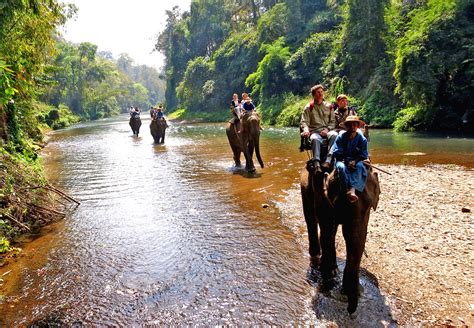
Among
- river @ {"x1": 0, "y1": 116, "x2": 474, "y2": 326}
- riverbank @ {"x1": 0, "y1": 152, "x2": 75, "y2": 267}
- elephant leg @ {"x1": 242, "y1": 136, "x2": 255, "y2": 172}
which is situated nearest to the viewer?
river @ {"x1": 0, "y1": 116, "x2": 474, "y2": 326}

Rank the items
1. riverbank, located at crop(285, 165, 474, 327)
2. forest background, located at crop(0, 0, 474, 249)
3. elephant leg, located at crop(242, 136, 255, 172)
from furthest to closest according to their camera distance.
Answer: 1. elephant leg, located at crop(242, 136, 255, 172)
2. forest background, located at crop(0, 0, 474, 249)
3. riverbank, located at crop(285, 165, 474, 327)

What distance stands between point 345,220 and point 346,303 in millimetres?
1024

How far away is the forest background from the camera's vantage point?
944 cm

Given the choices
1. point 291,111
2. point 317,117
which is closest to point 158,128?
point 291,111

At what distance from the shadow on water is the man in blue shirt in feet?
4.11

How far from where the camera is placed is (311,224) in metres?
5.18

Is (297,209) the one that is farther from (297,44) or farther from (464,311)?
(297,44)

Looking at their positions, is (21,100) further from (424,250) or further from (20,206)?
(424,250)

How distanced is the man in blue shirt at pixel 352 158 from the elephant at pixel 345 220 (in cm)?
11

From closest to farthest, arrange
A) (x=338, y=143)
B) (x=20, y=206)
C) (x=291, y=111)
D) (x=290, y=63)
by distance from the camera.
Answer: (x=338, y=143)
(x=20, y=206)
(x=291, y=111)
(x=290, y=63)

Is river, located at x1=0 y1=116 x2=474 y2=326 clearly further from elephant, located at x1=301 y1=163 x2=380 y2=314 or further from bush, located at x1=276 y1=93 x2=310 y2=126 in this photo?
bush, located at x1=276 y1=93 x2=310 y2=126

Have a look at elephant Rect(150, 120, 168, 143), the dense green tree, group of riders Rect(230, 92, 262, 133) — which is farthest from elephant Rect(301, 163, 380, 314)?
elephant Rect(150, 120, 168, 143)

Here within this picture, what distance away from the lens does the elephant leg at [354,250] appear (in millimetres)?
3709

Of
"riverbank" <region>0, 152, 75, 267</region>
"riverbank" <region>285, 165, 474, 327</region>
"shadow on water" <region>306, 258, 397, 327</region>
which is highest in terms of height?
"riverbank" <region>0, 152, 75, 267</region>
